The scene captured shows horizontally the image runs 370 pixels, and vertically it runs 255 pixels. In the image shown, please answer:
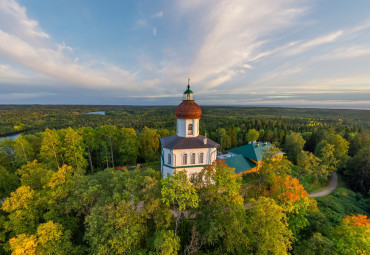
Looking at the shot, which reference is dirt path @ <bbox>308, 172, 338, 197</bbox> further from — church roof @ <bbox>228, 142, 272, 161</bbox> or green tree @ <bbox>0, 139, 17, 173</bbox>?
green tree @ <bbox>0, 139, 17, 173</bbox>

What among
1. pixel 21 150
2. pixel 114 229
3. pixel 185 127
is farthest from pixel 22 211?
pixel 185 127

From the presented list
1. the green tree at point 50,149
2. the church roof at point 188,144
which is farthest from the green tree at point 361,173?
the green tree at point 50,149

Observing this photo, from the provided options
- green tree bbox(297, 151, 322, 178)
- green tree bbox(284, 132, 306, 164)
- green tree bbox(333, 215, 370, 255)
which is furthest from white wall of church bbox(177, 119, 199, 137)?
green tree bbox(284, 132, 306, 164)

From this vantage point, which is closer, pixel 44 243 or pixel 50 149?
pixel 44 243

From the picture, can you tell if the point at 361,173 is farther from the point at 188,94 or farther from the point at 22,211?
the point at 22,211

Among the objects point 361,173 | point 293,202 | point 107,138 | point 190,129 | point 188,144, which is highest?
point 190,129
